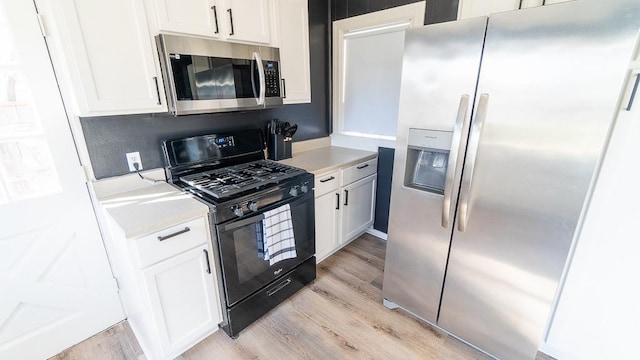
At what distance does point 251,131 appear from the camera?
7.41 ft

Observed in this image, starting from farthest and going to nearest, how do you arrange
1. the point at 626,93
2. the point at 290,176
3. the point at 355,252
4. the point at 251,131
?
the point at 355,252 < the point at 251,131 < the point at 290,176 < the point at 626,93

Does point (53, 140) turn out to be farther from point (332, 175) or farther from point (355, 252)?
point (355, 252)

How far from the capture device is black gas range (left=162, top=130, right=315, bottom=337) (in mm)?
1588

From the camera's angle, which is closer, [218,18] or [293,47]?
[218,18]

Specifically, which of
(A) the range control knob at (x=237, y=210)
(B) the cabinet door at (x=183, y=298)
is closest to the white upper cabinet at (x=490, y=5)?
(A) the range control knob at (x=237, y=210)

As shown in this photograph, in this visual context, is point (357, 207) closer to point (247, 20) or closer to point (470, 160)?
point (470, 160)

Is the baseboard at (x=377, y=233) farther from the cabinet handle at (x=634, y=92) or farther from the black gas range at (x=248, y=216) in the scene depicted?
the cabinet handle at (x=634, y=92)

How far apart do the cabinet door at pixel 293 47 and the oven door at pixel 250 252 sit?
3.03ft

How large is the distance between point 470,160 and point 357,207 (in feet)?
4.62

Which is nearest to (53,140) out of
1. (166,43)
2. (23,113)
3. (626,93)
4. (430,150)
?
(23,113)

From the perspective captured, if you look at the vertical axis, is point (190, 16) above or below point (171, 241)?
above

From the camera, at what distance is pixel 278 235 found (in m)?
1.81

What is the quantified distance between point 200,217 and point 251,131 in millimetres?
979

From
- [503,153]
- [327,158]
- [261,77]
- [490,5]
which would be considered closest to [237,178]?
[261,77]
